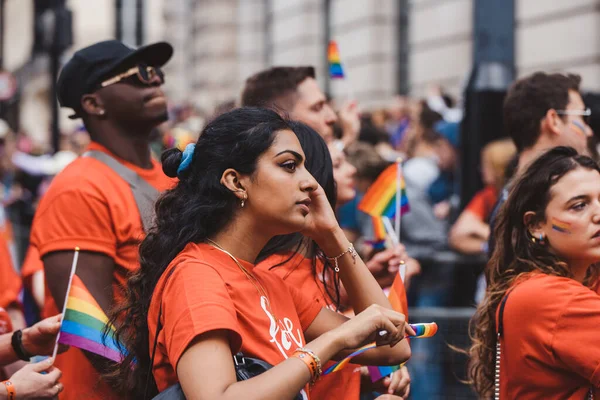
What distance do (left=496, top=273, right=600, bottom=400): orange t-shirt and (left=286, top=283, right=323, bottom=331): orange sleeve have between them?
762 mm

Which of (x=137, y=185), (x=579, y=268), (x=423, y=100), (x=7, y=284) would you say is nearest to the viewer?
(x=579, y=268)

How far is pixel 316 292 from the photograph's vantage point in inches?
151

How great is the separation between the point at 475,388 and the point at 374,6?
1384cm

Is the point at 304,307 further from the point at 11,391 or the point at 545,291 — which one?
the point at 11,391

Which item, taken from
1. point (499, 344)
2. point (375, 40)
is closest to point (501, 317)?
point (499, 344)

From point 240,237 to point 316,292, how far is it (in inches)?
29.6

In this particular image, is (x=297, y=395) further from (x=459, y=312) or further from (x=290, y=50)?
(x=290, y=50)

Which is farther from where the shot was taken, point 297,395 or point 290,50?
point 290,50

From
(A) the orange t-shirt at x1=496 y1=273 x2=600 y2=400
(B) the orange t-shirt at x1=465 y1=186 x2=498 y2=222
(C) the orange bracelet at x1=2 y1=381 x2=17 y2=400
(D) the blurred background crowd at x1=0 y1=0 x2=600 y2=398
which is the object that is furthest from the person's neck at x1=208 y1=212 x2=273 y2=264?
(B) the orange t-shirt at x1=465 y1=186 x2=498 y2=222

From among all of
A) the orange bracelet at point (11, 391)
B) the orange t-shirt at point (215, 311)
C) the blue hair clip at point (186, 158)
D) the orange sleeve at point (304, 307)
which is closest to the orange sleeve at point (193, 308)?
the orange t-shirt at point (215, 311)

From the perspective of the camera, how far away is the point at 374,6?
1747cm

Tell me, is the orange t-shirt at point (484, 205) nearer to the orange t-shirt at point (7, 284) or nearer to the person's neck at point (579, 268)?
the person's neck at point (579, 268)

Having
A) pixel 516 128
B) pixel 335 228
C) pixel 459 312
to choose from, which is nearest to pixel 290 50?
pixel 459 312

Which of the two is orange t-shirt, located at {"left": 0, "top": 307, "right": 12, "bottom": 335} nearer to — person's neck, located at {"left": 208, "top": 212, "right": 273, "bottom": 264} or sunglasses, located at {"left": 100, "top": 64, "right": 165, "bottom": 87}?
sunglasses, located at {"left": 100, "top": 64, "right": 165, "bottom": 87}
